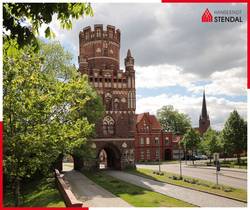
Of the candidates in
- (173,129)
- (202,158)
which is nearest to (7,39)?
(202,158)

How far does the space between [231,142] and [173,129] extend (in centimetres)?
4523

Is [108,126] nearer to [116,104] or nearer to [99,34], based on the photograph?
[116,104]

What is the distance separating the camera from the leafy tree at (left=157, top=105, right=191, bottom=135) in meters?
89.2

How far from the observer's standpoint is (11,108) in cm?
1325

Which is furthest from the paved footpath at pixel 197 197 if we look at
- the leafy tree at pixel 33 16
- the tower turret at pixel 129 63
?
the tower turret at pixel 129 63

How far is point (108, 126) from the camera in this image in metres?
44.8

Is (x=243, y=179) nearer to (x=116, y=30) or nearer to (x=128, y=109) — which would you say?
(x=128, y=109)

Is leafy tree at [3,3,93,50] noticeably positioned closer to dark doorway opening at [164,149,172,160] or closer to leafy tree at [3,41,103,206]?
leafy tree at [3,41,103,206]

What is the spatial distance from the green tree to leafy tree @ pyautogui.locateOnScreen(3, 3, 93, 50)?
132ft

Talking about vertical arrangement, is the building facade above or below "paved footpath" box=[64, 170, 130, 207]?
above

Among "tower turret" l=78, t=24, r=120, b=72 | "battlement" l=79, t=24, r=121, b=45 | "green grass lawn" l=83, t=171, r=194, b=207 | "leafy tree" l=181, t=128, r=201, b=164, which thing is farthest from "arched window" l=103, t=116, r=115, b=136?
"green grass lawn" l=83, t=171, r=194, b=207

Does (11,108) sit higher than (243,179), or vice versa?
(11,108)

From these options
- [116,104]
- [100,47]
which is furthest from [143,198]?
[100,47]

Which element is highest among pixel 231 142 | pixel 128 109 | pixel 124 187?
pixel 128 109
